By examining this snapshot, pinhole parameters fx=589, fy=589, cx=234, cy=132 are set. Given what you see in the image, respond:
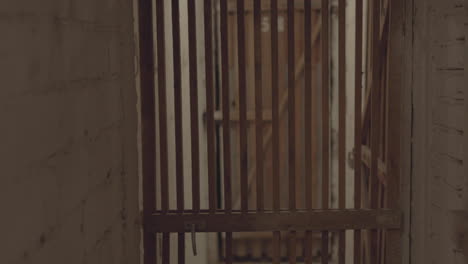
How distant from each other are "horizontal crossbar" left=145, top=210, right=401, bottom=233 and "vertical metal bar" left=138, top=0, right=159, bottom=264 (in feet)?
0.24

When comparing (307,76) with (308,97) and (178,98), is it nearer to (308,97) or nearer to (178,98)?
(308,97)

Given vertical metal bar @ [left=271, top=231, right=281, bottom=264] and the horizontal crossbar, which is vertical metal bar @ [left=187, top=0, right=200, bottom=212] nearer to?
the horizontal crossbar

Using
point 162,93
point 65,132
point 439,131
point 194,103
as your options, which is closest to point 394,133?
point 439,131

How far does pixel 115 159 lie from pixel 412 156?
44.9 inches

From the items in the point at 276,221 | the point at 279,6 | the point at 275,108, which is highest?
the point at 279,6

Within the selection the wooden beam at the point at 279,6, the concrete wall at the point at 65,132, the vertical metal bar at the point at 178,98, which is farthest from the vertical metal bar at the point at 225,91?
the wooden beam at the point at 279,6

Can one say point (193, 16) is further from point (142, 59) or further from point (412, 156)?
point (412, 156)

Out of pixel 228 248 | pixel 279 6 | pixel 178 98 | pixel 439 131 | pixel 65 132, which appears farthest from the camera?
pixel 279 6

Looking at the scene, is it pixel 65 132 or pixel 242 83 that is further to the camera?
pixel 242 83

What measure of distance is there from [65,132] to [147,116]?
100cm

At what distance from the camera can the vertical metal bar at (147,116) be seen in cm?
238

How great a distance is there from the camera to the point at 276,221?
8.06 feet

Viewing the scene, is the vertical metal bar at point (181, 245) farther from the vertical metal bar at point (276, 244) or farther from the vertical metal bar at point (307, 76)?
the vertical metal bar at point (307, 76)

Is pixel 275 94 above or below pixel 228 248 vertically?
above
